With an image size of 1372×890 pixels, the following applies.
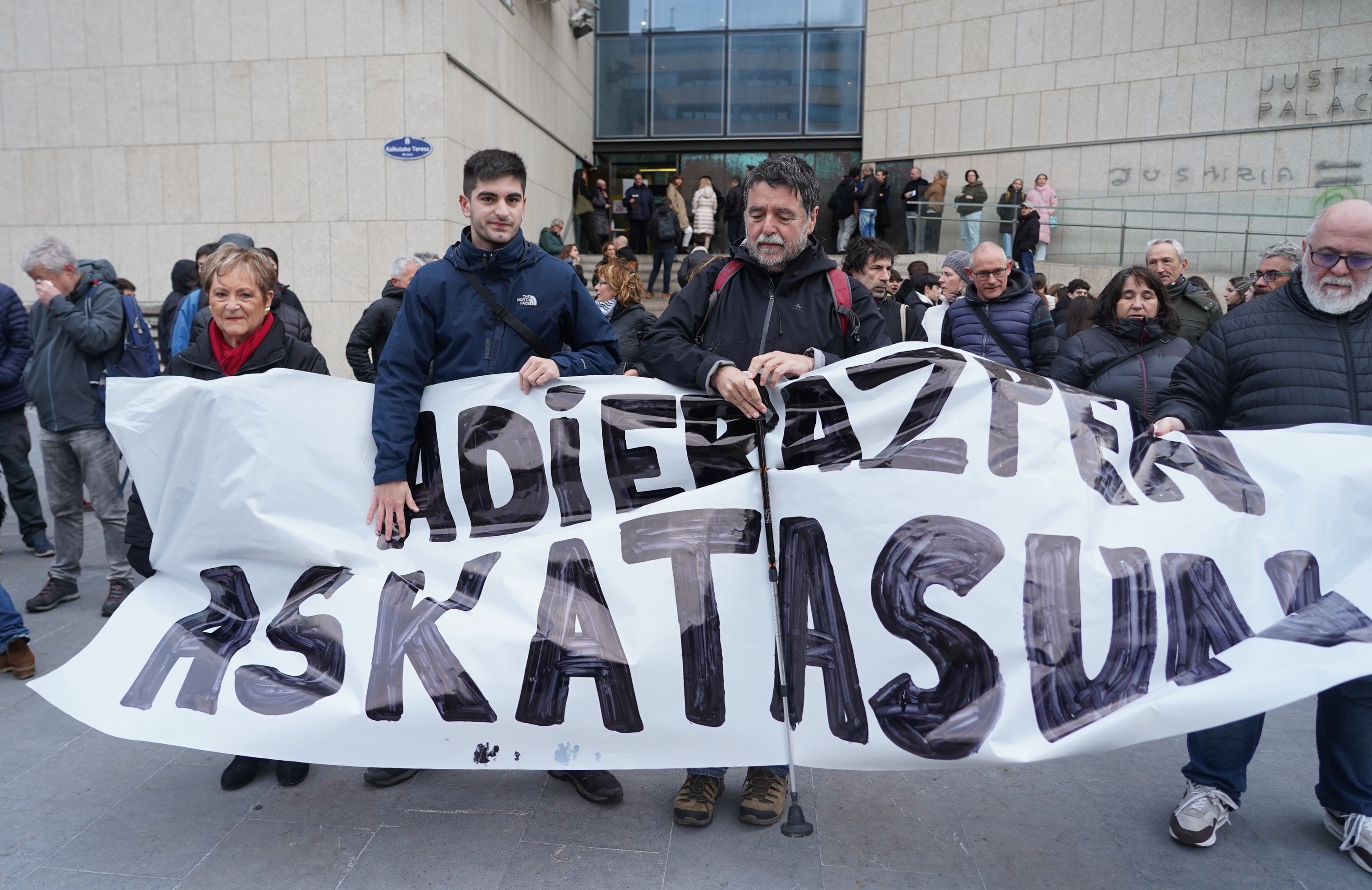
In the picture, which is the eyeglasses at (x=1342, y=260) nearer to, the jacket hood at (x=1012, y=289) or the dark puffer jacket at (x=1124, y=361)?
the dark puffer jacket at (x=1124, y=361)

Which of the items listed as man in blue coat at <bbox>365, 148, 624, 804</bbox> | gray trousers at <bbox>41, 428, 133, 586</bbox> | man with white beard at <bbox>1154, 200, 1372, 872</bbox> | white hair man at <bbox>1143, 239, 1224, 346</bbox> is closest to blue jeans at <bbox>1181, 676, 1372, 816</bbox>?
man with white beard at <bbox>1154, 200, 1372, 872</bbox>

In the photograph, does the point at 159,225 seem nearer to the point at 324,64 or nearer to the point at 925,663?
the point at 324,64

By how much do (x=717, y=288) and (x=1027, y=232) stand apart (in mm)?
14353

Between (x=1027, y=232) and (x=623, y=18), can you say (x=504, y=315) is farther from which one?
(x=623, y=18)

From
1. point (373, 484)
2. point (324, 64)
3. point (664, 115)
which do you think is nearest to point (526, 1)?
point (324, 64)

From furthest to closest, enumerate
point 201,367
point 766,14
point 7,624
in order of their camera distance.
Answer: point 766,14 → point 7,624 → point 201,367

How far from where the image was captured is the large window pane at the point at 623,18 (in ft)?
77.7

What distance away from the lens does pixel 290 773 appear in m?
3.58

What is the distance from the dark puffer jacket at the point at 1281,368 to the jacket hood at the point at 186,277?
687 centimetres

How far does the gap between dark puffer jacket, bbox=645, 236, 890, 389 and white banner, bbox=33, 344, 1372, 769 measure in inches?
4.9

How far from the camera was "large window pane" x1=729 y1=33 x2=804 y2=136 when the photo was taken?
76.9 ft

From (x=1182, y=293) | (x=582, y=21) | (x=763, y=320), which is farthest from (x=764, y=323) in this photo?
(x=582, y=21)

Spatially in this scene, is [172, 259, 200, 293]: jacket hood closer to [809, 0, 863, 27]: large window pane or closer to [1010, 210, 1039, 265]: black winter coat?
[1010, 210, 1039, 265]: black winter coat

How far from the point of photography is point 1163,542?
3.03 m
